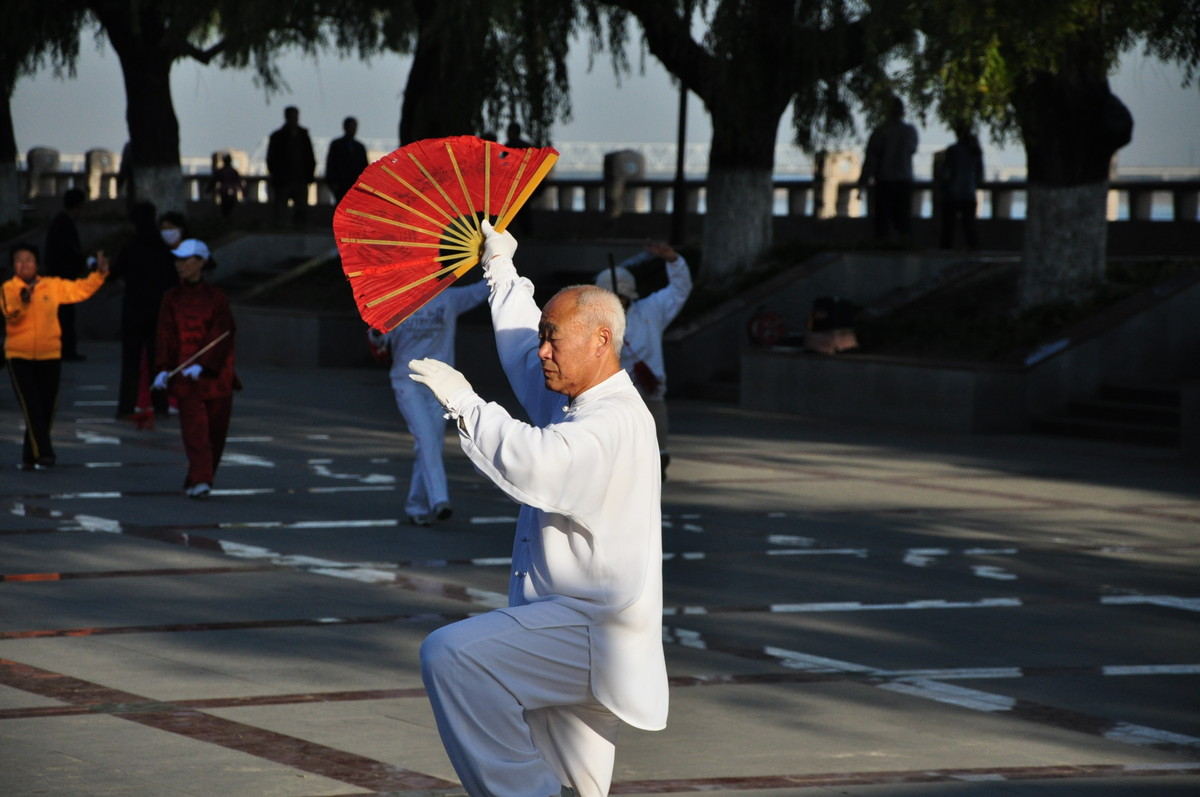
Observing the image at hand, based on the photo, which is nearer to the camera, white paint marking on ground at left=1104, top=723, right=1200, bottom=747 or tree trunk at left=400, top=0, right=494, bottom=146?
white paint marking on ground at left=1104, top=723, right=1200, bottom=747

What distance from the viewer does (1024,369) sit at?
17.7m

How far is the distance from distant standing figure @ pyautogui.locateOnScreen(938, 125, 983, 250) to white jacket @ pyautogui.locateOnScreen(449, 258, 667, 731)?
59.7 feet

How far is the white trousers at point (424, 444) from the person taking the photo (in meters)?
11.2

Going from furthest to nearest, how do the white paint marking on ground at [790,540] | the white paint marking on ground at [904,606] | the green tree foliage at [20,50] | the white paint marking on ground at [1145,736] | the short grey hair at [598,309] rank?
the green tree foliage at [20,50] → the white paint marking on ground at [790,540] → the white paint marking on ground at [904,606] → the white paint marking on ground at [1145,736] → the short grey hair at [598,309]

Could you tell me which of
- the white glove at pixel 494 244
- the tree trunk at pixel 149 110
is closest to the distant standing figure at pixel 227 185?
the tree trunk at pixel 149 110

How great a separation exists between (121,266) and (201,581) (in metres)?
9.44

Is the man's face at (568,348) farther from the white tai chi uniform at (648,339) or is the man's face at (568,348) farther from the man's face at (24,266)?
the man's face at (24,266)

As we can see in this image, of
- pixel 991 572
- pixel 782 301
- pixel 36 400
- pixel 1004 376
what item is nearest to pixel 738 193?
pixel 782 301

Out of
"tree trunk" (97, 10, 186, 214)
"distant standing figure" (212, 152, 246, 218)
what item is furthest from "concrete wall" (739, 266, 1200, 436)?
"distant standing figure" (212, 152, 246, 218)

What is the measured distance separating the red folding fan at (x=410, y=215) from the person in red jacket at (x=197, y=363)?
7.36 metres

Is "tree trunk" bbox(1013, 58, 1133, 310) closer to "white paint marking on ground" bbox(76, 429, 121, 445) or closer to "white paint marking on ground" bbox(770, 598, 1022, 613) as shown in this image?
"white paint marking on ground" bbox(76, 429, 121, 445)

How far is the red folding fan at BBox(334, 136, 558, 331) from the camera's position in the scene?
17.5ft

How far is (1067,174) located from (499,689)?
15197 millimetres

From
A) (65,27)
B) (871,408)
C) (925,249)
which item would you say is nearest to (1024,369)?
(871,408)
